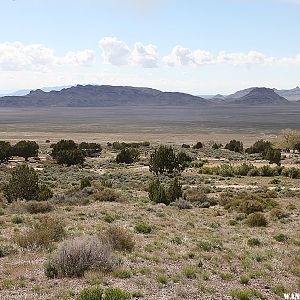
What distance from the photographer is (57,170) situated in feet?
146

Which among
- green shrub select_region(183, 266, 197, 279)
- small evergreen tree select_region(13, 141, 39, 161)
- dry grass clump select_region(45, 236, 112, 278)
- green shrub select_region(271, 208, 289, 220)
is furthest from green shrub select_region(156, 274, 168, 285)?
small evergreen tree select_region(13, 141, 39, 161)

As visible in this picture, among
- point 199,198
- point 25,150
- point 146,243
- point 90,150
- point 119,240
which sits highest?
point 119,240

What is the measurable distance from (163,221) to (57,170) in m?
27.4

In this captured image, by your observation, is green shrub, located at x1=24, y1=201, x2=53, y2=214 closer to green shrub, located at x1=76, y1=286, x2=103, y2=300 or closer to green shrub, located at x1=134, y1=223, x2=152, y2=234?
green shrub, located at x1=134, y1=223, x2=152, y2=234

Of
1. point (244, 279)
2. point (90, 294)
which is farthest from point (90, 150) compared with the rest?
point (90, 294)

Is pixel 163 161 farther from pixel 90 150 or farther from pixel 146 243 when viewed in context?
pixel 146 243

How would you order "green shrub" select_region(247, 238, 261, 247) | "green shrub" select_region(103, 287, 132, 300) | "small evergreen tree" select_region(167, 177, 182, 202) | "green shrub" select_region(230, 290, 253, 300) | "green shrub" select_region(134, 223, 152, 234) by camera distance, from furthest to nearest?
"small evergreen tree" select_region(167, 177, 182, 202), "green shrub" select_region(134, 223, 152, 234), "green shrub" select_region(247, 238, 261, 247), "green shrub" select_region(230, 290, 253, 300), "green shrub" select_region(103, 287, 132, 300)

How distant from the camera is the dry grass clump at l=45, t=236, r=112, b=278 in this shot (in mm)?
10508

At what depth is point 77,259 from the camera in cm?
1072

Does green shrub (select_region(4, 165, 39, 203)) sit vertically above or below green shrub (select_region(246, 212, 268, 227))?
above

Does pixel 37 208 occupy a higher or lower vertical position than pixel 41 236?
lower

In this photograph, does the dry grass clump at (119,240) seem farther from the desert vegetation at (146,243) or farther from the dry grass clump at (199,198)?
the dry grass clump at (199,198)

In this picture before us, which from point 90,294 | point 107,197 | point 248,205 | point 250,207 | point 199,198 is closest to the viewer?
point 90,294

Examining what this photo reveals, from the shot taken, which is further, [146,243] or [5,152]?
[5,152]
